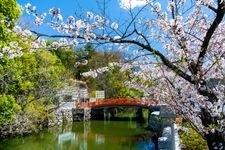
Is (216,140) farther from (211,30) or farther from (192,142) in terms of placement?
(192,142)

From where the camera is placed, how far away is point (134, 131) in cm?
3034

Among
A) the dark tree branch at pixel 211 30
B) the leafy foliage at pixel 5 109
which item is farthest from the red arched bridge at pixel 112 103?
the dark tree branch at pixel 211 30

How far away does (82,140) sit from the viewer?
84.3 feet

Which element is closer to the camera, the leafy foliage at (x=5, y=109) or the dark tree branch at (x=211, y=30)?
the dark tree branch at (x=211, y=30)

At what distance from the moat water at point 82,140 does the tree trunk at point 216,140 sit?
16541mm

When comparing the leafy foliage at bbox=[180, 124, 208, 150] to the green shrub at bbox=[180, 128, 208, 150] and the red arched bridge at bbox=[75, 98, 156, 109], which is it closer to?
the green shrub at bbox=[180, 128, 208, 150]

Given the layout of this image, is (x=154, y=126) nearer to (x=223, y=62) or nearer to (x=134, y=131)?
(x=134, y=131)

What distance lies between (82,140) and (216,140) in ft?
69.3

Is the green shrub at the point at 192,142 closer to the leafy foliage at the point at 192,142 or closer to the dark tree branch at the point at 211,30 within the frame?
the leafy foliage at the point at 192,142

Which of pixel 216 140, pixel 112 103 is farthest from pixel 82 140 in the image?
pixel 216 140

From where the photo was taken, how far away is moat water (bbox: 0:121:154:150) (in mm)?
22342

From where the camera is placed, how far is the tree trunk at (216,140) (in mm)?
4895

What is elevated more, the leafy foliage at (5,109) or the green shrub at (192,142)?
the leafy foliage at (5,109)

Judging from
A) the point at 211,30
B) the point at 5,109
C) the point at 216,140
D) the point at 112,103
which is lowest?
the point at 216,140
